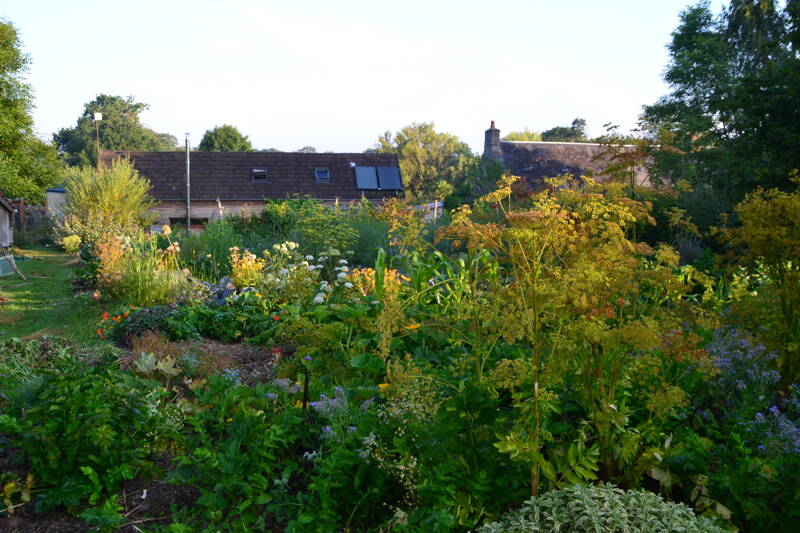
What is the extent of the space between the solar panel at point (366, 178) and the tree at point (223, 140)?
68.6 ft

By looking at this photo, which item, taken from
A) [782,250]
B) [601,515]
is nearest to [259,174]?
[782,250]

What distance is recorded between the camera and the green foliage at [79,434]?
8.61ft

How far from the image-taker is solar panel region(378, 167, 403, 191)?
2772 cm

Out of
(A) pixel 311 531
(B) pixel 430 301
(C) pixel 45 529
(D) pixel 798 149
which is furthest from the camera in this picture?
(D) pixel 798 149

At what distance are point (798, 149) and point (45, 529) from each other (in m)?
11.5

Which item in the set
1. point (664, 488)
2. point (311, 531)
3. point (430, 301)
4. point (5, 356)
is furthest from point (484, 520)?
point (5, 356)

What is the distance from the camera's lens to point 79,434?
262 centimetres

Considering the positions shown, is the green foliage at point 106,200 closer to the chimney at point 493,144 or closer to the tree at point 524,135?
the chimney at point 493,144

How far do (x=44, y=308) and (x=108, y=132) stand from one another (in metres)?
48.7

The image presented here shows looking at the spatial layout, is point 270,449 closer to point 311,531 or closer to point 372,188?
point 311,531

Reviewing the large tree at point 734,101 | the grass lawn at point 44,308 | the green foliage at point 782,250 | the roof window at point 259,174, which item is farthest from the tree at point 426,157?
the green foliage at point 782,250

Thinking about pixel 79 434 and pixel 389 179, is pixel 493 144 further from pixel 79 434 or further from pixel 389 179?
pixel 79 434

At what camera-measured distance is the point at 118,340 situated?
586 centimetres

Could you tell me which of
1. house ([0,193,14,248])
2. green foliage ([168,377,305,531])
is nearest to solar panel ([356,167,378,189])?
house ([0,193,14,248])
